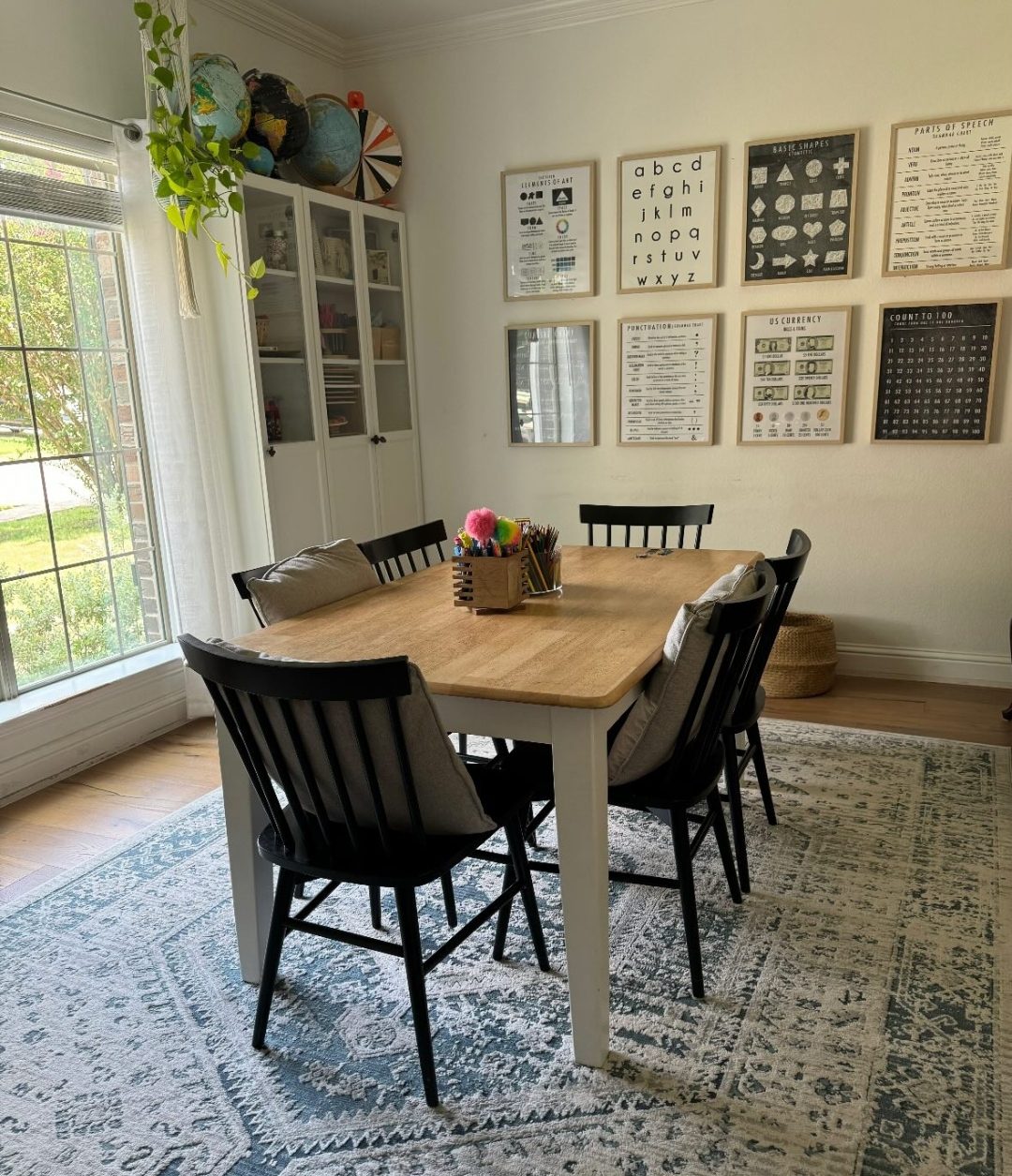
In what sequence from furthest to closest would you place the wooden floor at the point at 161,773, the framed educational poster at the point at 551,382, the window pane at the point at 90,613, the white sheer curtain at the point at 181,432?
1. the framed educational poster at the point at 551,382
2. the window pane at the point at 90,613
3. the white sheer curtain at the point at 181,432
4. the wooden floor at the point at 161,773

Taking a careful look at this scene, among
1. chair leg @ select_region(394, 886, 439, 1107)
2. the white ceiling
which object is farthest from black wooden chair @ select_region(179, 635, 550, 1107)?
the white ceiling

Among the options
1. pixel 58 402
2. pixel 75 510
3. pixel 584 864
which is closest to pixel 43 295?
pixel 58 402

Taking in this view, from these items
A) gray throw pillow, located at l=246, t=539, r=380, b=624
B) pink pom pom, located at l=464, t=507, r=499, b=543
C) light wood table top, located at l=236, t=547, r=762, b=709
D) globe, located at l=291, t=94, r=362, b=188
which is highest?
globe, located at l=291, t=94, r=362, b=188

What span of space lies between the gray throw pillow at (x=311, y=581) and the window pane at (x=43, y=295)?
5.13ft

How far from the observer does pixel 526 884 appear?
6.36 feet

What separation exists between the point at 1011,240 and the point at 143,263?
322cm

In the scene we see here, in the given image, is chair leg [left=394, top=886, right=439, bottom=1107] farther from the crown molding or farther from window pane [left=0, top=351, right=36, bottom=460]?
the crown molding

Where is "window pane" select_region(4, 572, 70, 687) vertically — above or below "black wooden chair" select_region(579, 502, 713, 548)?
below

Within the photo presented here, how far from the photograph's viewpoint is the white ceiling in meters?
3.83

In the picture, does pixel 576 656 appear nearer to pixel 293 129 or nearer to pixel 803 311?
pixel 803 311

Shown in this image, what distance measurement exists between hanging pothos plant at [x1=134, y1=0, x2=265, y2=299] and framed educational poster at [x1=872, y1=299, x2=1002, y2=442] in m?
2.49

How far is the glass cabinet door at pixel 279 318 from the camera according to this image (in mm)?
3500

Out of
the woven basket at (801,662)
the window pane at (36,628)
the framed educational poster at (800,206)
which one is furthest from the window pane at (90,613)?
the framed educational poster at (800,206)

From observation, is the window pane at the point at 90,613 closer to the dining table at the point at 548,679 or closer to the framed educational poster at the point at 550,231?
the dining table at the point at 548,679
